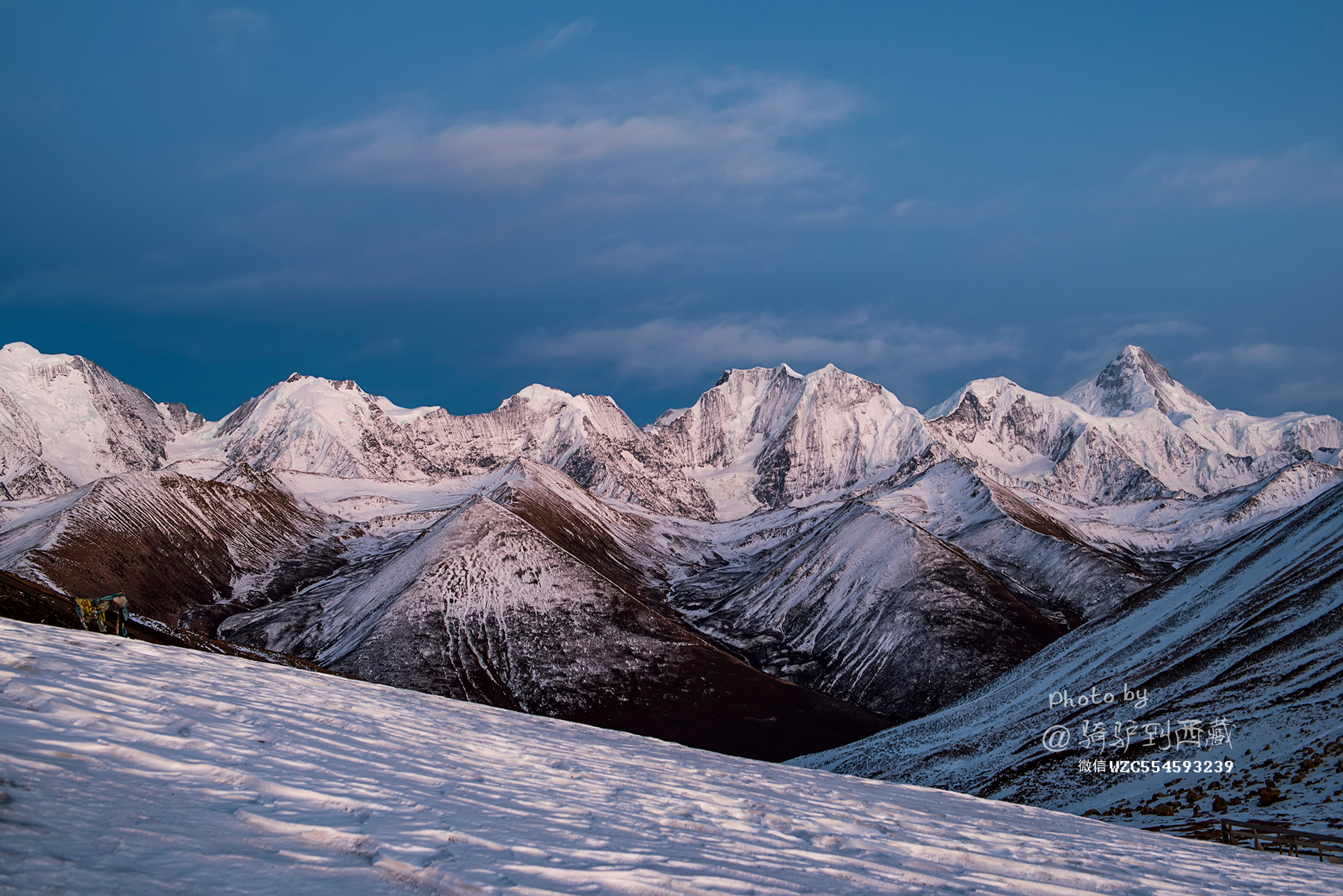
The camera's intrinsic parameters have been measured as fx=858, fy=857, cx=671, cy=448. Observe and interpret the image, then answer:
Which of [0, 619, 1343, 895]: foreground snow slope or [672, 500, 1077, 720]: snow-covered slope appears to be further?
[672, 500, 1077, 720]: snow-covered slope

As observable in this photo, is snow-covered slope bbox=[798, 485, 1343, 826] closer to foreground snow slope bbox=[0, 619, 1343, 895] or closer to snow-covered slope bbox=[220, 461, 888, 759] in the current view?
foreground snow slope bbox=[0, 619, 1343, 895]

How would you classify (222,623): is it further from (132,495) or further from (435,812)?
(435,812)

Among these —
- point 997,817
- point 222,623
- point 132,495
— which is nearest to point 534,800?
point 997,817

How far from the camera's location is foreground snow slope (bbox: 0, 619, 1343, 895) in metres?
9.96

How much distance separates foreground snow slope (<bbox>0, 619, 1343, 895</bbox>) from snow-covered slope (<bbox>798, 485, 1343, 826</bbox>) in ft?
68.5

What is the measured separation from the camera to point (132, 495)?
169500 millimetres

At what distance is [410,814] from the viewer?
1311 centimetres

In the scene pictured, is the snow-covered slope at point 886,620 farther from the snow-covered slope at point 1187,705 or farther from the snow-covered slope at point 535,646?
the snow-covered slope at point 1187,705

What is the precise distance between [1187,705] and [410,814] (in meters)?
56.2

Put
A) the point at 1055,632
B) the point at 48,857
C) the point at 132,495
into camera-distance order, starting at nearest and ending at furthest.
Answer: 1. the point at 48,857
2. the point at 1055,632
3. the point at 132,495

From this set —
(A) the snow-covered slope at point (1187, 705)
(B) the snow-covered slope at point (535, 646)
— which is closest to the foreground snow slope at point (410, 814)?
(A) the snow-covered slope at point (1187, 705)

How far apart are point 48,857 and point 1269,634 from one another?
71679 mm

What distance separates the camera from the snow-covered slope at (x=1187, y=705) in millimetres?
41562

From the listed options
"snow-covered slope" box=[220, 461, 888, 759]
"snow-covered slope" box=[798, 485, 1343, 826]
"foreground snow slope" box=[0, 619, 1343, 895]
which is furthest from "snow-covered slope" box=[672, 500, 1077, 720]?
"foreground snow slope" box=[0, 619, 1343, 895]
